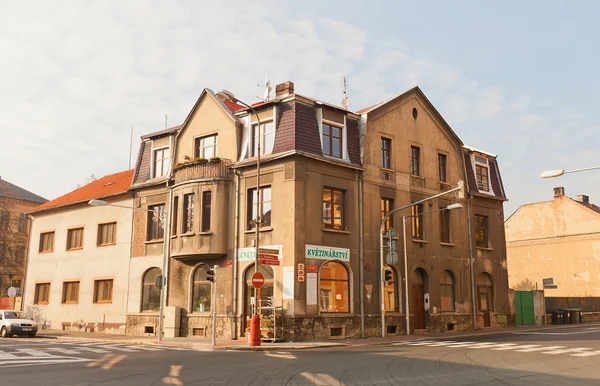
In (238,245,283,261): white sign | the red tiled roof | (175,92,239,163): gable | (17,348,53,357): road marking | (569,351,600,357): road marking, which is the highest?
the red tiled roof

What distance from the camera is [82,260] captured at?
117 feet

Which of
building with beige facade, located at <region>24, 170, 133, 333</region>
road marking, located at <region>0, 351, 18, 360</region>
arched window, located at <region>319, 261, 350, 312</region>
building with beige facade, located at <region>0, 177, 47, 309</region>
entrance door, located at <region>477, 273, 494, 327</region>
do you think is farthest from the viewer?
building with beige facade, located at <region>0, 177, 47, 309</region>

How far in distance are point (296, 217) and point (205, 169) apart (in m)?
5.88

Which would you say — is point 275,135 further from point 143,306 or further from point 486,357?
point 486,357

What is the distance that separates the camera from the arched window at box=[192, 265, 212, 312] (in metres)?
28.3

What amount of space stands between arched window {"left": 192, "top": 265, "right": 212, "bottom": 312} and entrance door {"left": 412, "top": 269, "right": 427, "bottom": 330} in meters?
10.9

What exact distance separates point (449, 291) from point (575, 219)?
26212 millimetres

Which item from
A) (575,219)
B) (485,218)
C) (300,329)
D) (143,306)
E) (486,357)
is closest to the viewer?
(486,357)

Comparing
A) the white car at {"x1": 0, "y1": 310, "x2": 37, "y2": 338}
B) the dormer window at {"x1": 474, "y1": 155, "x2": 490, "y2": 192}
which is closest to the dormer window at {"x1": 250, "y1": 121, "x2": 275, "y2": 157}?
the white car at {"x1": 0, "y1": 310, "x2": 37, "y2": 338}

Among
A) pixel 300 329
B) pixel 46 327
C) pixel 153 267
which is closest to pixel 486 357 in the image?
pixel 300 329

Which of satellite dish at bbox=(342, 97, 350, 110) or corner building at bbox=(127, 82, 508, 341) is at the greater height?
satellite dish at bbox=(342, 97, 350, 110)

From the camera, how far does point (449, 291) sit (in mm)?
32531

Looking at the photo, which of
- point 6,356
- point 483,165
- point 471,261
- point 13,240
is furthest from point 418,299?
point 13,240

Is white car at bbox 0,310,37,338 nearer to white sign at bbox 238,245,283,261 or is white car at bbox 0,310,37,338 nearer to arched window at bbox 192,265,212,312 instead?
arched window at bbox 192,265,212,312
